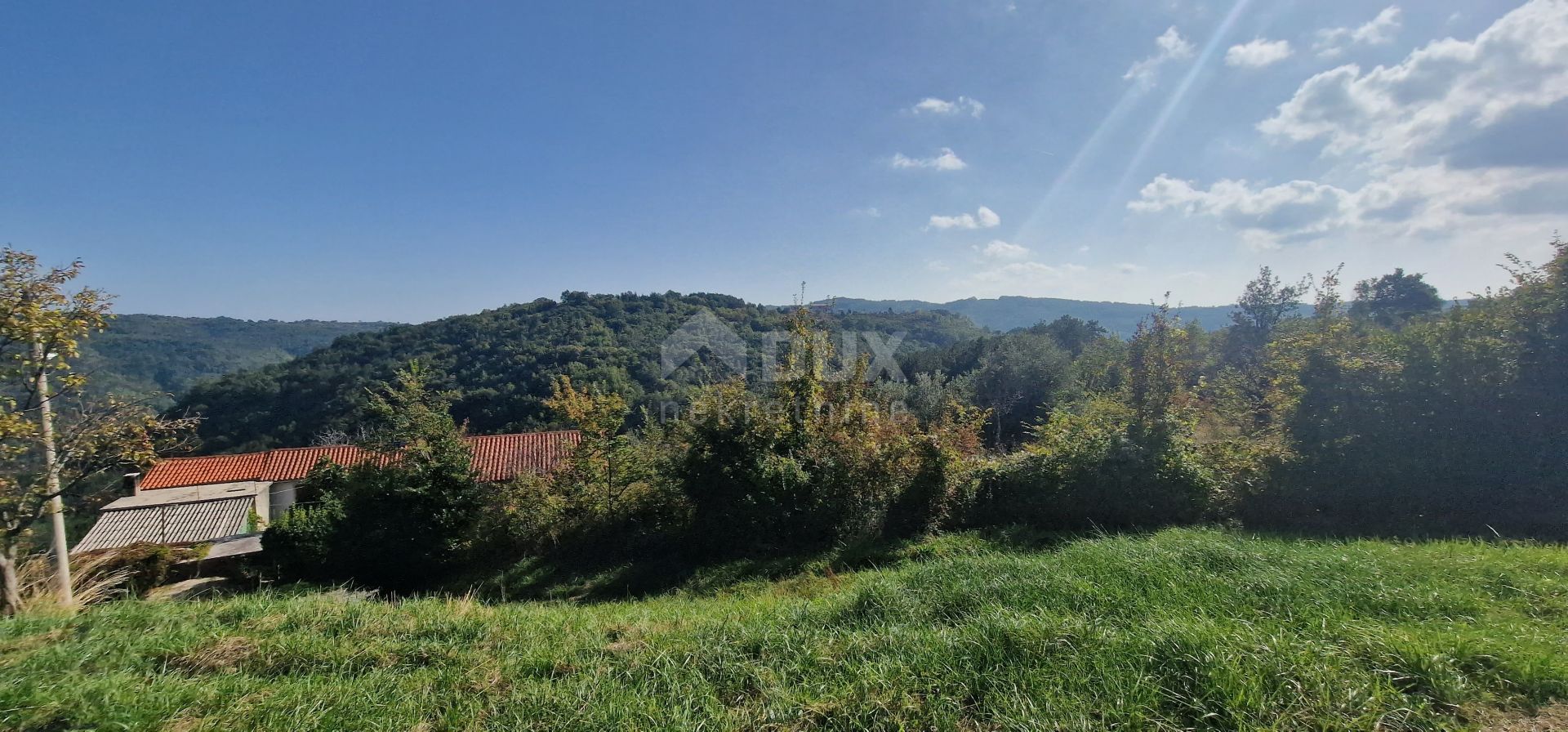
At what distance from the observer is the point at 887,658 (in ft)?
10.1

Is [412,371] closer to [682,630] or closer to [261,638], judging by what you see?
[261,638]

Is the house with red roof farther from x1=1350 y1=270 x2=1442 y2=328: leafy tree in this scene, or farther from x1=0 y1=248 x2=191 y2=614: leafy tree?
x1=1350 y1=270 x2=1442 y2=328: leafy tree

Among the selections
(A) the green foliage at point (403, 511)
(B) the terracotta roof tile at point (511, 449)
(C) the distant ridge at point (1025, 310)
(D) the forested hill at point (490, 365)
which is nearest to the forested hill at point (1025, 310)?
(C) the distant ridge at point (1025, 310)

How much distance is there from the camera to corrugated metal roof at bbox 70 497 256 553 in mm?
Answer: 16281

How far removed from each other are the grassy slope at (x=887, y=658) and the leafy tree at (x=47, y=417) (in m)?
1.62

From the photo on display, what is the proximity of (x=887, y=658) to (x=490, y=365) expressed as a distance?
41.9 m

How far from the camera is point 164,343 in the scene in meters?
59.3

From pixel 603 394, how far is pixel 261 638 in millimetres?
6939

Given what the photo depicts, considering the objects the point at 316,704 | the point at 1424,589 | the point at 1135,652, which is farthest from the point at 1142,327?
the point at 316,704

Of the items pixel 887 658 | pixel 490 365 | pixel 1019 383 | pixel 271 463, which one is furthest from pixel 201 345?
pixel 887 658

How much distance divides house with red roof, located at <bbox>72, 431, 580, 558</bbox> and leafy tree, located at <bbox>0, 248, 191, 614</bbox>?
9.35 metres

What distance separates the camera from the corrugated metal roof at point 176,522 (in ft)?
53.4

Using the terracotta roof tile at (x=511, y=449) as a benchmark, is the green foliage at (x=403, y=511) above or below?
above

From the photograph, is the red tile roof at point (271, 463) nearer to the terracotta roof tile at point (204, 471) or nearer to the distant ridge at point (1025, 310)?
the terracotta roof tile at point (204, 471)
